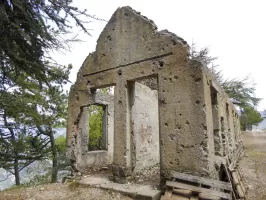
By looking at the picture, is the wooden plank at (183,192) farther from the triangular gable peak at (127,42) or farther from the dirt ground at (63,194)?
the triangular gable peak at (127,42)

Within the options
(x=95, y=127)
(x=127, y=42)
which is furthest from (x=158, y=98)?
(x=95, y=127)

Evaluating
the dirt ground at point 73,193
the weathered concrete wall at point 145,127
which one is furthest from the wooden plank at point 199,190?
the weathered concrete wall at point 145,127

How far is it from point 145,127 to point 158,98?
3.54 metres

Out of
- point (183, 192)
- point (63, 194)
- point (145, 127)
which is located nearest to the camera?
point (183, 192)

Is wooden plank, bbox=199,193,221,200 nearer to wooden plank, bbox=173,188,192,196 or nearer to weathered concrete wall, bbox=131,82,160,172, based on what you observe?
wooden plank, bbox=173,188,192,196

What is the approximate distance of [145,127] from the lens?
8898 mm

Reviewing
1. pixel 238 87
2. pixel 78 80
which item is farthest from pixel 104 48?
pixel 238 87

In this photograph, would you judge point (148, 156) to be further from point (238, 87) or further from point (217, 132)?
point (238, 87)

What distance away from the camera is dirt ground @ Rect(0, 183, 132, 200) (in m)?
5.08

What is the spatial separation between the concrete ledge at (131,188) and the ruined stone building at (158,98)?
0.36 m

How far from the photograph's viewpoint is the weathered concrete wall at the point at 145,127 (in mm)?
8279

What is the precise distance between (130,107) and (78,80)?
2335mm

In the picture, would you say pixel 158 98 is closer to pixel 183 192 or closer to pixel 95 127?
pixel 183 192

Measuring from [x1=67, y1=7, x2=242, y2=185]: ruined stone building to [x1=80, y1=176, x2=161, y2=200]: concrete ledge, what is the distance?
14.0 inches
